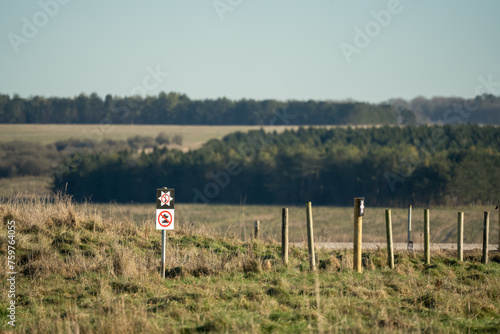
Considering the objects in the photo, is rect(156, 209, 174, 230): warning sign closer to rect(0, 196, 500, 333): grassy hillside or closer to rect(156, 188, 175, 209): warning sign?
rect(156, 188, 175, 209): warning sign

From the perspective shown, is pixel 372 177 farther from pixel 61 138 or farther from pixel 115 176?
pixel 61 138

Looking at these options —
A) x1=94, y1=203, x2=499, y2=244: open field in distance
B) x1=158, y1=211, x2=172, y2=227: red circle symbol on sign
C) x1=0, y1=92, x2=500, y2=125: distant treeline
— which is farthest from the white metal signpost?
x1=0, y1=92, x2=500, y2=125: distant treeline

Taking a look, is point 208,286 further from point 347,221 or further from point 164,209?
point 347,221

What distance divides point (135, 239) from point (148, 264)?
2327 mm

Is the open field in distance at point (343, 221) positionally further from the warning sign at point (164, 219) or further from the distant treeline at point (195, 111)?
the distant treeline at point (195, 111)

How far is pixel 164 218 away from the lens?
457 inches

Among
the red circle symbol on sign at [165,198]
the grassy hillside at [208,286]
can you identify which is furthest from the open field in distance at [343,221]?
the red circle symbol on sign at [165,198]

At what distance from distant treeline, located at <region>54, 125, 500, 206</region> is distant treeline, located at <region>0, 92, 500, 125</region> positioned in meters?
42.2

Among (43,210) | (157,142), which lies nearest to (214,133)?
(157,142)

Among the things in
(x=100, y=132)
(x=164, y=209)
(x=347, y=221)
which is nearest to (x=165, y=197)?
(x=164, y=209)

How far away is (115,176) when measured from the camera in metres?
84.1

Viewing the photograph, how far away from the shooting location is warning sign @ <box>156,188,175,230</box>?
1153 centimetres

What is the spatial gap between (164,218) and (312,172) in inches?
2796

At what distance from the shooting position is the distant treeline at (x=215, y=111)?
12588 cm
